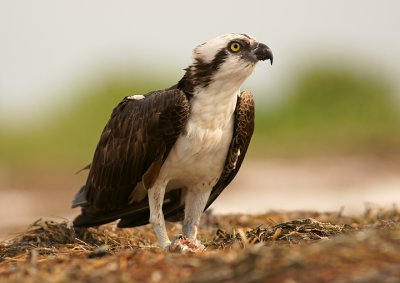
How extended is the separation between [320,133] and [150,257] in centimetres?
1919

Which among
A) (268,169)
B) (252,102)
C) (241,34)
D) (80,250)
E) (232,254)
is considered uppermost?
(241,34)

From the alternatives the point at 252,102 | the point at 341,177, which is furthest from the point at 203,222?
the point at 341,177

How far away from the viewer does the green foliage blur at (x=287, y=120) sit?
2364cm

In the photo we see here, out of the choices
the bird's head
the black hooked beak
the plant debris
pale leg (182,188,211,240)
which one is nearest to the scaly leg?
pale leg (182,188,211,240)

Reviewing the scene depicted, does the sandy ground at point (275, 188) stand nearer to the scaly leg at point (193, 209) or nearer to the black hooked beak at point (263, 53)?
the scaly leg at point (193, 209)

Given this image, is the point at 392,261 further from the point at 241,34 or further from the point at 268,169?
the point at 268,169

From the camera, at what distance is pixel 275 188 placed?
17.5 metres

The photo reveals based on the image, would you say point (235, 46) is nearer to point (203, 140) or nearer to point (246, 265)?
point (203, 140)

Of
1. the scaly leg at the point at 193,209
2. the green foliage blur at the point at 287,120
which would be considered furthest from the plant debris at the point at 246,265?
the green foliage blur at the point at 287,120

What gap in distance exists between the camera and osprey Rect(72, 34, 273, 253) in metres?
6.88

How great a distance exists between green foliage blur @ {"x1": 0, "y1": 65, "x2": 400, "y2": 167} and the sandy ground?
2.07 m

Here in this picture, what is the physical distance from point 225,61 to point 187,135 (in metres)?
0.76

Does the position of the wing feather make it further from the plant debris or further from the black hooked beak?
the plant debris

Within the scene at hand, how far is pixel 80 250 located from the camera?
6.58m
